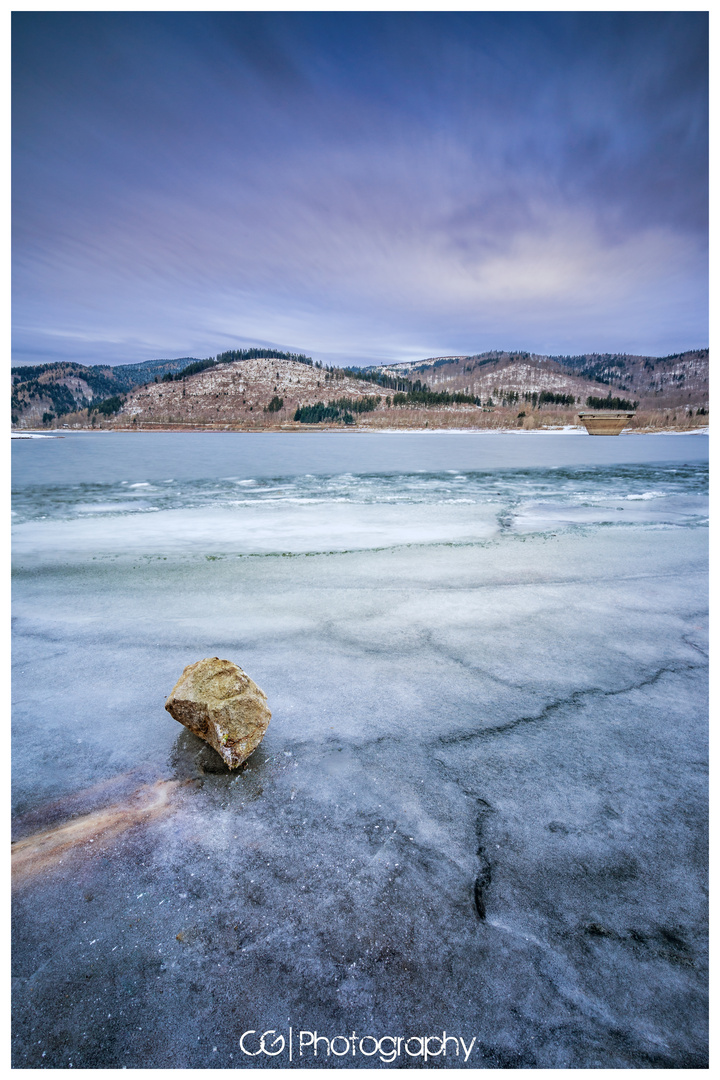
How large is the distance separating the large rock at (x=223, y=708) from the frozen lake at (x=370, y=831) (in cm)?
13

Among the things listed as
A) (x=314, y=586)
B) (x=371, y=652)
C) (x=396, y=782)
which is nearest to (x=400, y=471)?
(x=314, y=586)

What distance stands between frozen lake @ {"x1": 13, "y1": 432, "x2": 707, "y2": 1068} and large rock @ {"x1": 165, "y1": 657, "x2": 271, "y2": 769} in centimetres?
13

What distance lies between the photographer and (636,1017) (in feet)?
4.94

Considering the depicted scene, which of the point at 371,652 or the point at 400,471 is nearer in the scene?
the point at 371,652

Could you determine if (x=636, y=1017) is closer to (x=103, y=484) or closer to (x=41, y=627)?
(x=41, y=627)

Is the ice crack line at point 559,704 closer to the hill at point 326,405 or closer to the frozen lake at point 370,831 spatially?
the frozen lake at point 370,831

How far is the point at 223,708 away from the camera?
2.54 meters

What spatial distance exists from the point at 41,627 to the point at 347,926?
3.89m

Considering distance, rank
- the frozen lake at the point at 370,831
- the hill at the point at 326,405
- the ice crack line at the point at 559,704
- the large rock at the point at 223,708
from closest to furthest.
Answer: the frozen lake at the point at 370,831 → the large rock at the point at 223,708 → the ice crack line at the point at 559,704 → the hill at the point at 326,405

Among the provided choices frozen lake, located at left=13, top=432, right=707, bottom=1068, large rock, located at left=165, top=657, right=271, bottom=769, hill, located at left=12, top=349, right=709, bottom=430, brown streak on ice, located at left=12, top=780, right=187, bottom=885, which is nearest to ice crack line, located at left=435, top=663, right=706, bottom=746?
frozen lake, located at left=13, top=432, right=707, bottom=1068

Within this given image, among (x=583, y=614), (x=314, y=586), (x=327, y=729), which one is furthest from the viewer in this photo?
(x=314, y=586)

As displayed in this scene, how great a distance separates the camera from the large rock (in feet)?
8.27

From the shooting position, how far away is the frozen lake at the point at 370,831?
4.91 feet

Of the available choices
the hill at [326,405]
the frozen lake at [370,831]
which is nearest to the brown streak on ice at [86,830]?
the frozen lake at [370,831]
